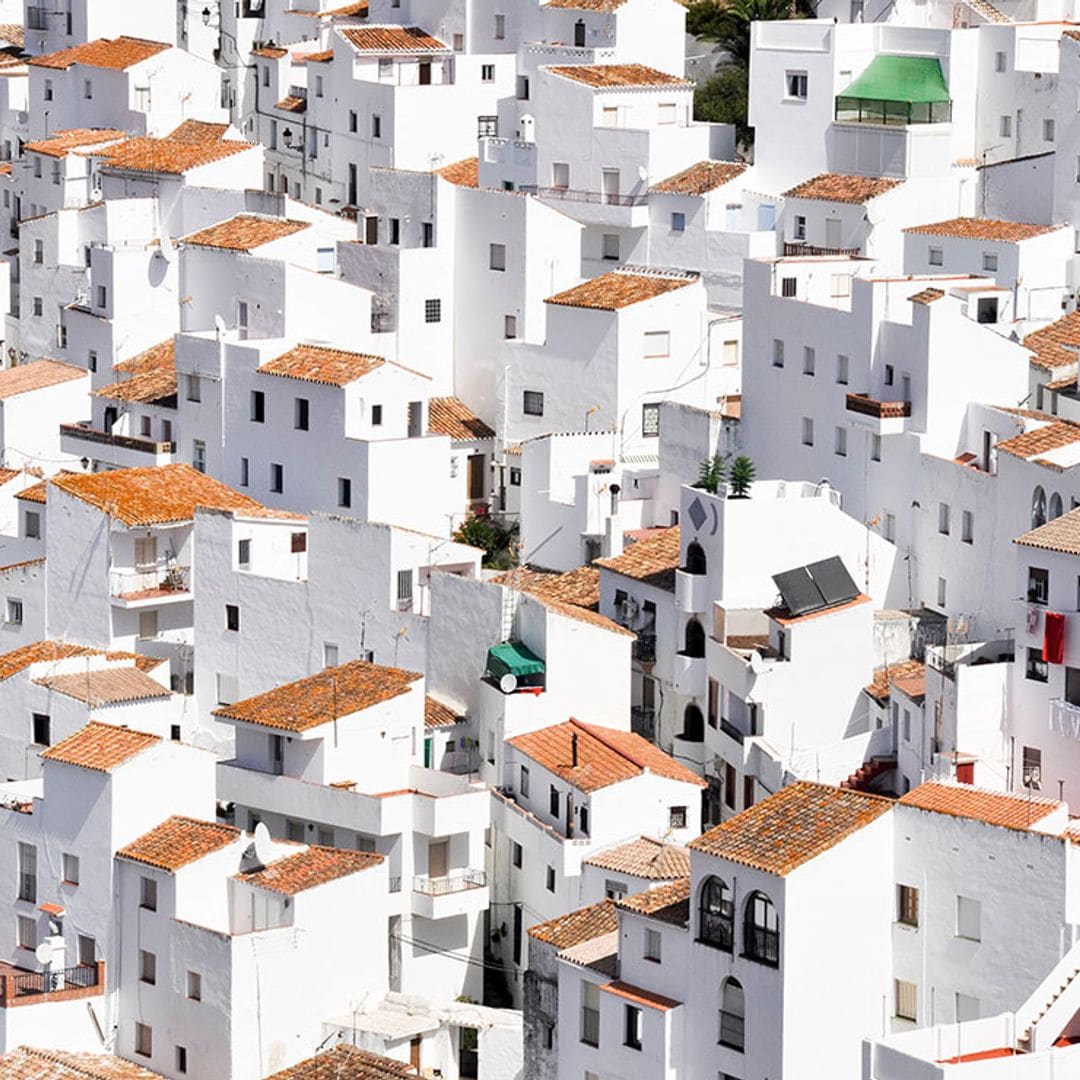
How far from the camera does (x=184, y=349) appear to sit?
73.1 meters

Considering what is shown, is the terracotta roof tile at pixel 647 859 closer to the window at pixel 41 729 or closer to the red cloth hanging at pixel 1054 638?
the red cloth hanging at pixel 1054 638

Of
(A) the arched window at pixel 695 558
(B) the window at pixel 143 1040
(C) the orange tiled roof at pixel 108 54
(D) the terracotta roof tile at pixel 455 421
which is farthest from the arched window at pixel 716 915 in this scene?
(C) the orange tiled roof at pixel 108 54

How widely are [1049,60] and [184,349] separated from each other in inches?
689

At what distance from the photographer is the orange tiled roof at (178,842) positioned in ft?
190

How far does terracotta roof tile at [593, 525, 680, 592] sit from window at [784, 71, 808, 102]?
14113 mm

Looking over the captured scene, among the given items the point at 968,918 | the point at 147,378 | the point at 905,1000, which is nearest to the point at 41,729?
the point at 147,378

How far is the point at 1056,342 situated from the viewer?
6606 cm

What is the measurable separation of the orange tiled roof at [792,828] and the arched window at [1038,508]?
8983 mm

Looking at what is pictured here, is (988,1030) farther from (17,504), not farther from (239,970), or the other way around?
(17,504)

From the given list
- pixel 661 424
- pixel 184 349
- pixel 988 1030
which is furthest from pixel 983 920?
pixel 184 349

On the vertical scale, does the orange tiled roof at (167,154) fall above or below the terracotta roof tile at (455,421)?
above

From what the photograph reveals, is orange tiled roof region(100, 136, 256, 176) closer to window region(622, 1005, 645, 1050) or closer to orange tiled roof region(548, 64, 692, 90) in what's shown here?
orange tiled roof region(548, 64, 692, 90)

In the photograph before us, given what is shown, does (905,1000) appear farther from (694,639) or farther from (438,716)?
(438,716)

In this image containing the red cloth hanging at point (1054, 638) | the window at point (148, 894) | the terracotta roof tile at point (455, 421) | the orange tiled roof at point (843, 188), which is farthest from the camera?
the orange tiled roof at point (843, 188)
